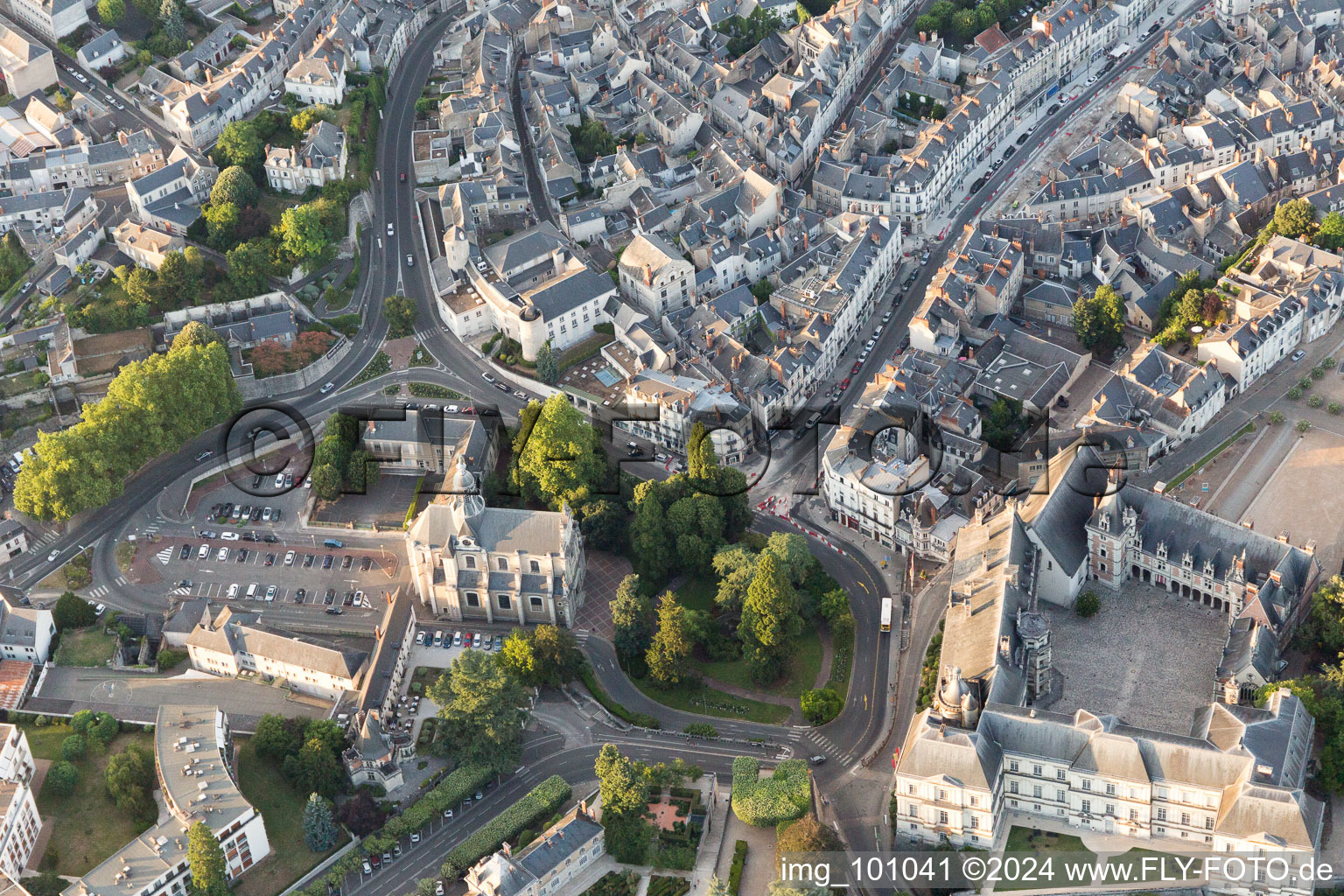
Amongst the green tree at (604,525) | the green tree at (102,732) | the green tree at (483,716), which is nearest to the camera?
the green tree at (483,716)

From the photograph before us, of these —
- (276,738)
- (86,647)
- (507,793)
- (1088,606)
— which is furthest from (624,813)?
(86,647)

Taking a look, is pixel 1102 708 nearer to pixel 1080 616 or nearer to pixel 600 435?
pixel 1080 616

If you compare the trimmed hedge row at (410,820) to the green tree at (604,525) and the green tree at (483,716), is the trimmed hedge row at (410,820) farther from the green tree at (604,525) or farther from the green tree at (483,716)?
the green tree at (604,525)

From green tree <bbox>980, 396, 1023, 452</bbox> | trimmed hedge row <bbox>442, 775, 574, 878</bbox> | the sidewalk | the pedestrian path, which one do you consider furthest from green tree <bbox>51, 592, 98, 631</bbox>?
green tree <bbox>980, 396, 1023, 452</bbox>

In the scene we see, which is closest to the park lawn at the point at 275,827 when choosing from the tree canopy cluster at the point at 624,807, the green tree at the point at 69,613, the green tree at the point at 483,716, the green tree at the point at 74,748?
the green tree at the point at 483,716

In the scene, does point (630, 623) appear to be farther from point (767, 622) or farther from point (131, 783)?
point (131, 783)

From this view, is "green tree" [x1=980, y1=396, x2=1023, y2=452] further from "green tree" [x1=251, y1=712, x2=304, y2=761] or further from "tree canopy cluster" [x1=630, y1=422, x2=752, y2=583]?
"green tree" [x1=251, y1=712, x2=304, y2=761]
